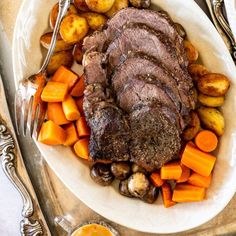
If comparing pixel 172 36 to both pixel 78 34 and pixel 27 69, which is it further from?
pixel 27 69

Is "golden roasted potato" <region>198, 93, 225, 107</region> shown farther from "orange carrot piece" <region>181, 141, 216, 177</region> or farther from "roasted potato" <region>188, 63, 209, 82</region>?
"orange carrot piece" <region>181, 141, 216, 177</region>

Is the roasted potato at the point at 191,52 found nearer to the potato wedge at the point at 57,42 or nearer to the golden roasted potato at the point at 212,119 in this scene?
the golden roasted potato at the point at 212,119

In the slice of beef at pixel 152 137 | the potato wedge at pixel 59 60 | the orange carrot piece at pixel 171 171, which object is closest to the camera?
the slice of beef at pixel 152 137

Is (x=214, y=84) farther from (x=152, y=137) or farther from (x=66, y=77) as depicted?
(x=66, y=77)

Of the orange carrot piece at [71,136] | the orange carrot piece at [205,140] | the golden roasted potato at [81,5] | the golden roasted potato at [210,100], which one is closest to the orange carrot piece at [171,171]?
the orange carrot piece at [205,140]

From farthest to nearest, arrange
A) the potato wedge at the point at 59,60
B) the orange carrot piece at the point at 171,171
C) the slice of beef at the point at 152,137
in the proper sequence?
1. the potato wedge at the point at 59,60
2. the orange carrot piece at the point at 171,171
3. the slice of beef at the point at 152,137
